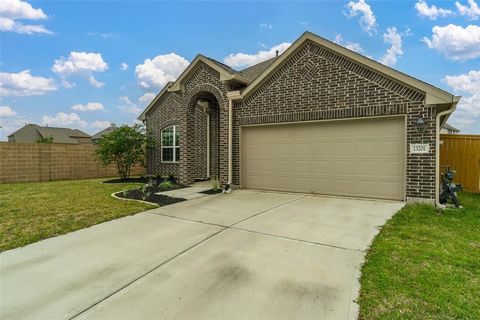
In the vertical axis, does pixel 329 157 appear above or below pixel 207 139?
below

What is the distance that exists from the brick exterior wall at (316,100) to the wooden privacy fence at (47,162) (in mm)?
7519

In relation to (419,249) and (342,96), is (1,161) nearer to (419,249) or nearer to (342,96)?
(342,96)

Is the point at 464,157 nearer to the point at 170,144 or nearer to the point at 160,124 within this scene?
the point at 170,144

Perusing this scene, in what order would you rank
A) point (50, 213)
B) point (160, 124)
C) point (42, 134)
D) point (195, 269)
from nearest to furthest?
point (195, 269) < point (50, 213) < point (160, 124) < point (42, 134)

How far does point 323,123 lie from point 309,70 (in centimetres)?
176

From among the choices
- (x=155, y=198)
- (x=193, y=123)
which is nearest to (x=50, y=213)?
(x=155, y=198)

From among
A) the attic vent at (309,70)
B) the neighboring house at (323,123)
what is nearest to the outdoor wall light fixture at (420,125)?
the neighboring house at (323,123)

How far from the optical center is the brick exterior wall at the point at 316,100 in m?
6.90

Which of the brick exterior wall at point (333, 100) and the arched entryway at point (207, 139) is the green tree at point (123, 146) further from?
the brick exterior wall at point (333, 100)

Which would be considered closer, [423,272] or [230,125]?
[423,272]

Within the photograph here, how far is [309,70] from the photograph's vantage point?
845 cm

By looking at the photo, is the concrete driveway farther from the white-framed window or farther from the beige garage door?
the white-framed window

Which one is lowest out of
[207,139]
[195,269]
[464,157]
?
[195,269]

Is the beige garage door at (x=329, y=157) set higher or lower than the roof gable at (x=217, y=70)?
lower
